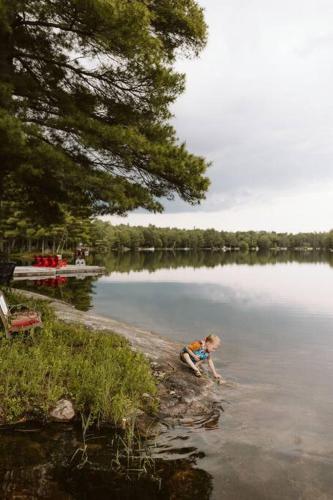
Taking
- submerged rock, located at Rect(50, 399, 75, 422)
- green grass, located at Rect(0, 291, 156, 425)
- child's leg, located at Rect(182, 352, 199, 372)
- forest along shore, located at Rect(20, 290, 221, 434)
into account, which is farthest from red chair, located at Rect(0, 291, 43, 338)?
child's leg, located at Rect(182, 352, 199, 372)

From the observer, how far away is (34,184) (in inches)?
469

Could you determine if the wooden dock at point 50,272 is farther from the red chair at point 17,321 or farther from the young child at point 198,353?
the young child at point 198,353

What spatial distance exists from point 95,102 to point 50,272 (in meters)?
29.4

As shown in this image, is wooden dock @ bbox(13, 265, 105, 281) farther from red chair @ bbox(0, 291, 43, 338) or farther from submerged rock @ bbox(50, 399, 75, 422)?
submerged rock @ bbox(50, 399, 75, 422)

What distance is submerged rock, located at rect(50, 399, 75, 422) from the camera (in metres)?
7.67

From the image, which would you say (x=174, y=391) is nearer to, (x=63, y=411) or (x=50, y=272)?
(x=63, y=411)

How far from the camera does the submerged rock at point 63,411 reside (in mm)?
7668

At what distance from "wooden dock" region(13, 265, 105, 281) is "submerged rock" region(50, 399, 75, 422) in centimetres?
2821

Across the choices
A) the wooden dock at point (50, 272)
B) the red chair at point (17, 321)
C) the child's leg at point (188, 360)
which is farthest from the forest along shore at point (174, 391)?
the wooden dock at point (50, 272)

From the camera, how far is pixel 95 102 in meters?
12.0

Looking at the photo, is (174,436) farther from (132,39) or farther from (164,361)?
(132,39)

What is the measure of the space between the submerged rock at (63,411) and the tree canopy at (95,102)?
4.97 metres

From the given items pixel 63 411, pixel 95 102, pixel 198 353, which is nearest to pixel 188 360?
pixel 198 353

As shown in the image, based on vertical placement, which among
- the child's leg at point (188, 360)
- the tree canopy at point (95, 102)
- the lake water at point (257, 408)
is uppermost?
the tree canopy at point (95, 102)
